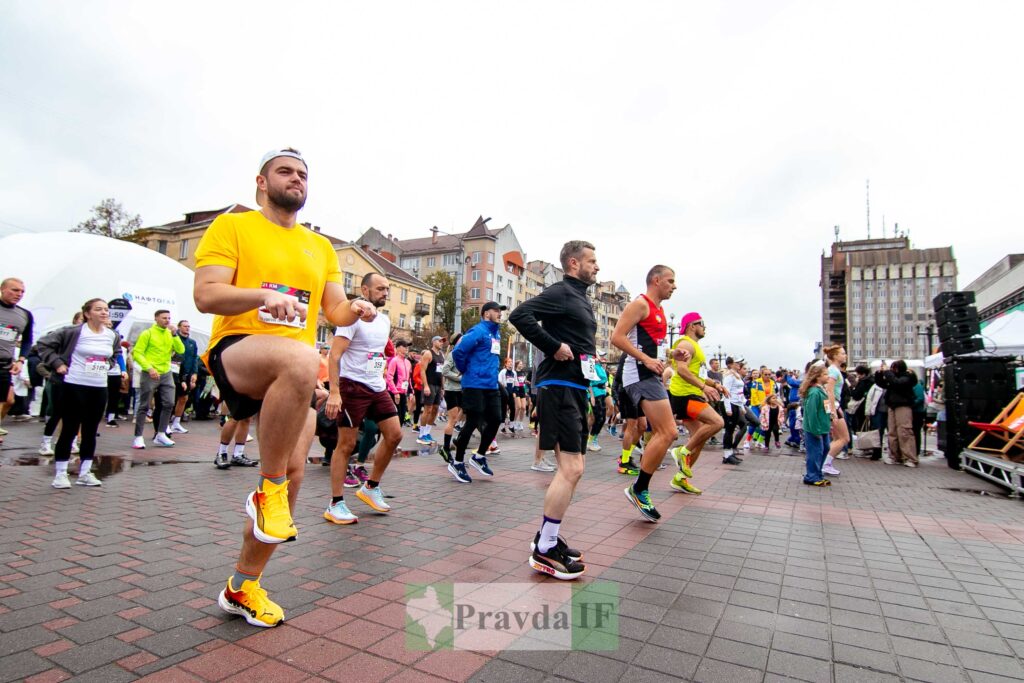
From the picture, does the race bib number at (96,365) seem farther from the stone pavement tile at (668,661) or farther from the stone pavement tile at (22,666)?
the stone pavement tile at (668,661)

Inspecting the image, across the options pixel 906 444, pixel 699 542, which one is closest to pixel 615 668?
pixel 699 542

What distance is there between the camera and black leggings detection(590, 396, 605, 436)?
11711mm

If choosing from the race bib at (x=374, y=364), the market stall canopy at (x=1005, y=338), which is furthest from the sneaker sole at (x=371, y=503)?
the market stall canopy at (x=1005, y=338)

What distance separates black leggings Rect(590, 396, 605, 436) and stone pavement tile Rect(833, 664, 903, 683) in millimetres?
9195

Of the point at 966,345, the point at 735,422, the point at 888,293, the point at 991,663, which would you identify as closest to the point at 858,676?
the point at 991,663

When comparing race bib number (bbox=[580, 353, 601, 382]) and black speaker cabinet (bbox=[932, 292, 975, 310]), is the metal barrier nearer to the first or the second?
black speaker cabinet (bbox=[932, 292, 975, 310])

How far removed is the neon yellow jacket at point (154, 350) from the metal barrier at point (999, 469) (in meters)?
11.8

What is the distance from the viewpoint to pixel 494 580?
3.30 meters

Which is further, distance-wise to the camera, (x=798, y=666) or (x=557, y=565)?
(x=557, y=565)

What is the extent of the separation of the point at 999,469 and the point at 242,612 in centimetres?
1074

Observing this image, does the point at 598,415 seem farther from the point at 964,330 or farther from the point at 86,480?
the point at 86,480

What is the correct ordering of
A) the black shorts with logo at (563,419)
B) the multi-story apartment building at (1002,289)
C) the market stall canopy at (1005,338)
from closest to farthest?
the black shorts with logo at (563,419), the market stall canopy at (1005,338), the multi-story apartment building at (1002,289)

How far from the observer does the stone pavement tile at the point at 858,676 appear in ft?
7.41

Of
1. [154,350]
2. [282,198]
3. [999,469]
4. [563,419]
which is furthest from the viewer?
[999,469]
